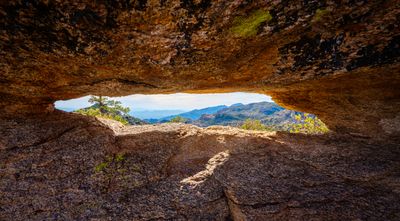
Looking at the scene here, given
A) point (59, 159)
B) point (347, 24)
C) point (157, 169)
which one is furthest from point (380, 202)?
point (59, 159)

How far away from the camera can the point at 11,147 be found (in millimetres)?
10617

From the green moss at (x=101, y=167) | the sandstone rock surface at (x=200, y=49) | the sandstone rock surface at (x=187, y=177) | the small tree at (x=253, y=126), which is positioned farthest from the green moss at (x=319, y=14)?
the small tree at (x=253, y=126)

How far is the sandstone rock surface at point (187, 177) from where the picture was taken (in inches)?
360

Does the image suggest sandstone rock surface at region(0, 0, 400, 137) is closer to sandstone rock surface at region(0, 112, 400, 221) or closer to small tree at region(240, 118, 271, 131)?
sandstone rock surface at region(0, 112, 400, 221)

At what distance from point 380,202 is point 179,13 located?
32.6ft

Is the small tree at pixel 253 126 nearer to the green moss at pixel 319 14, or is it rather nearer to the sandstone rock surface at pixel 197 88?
the sandstone rock surface at pixel 197 88

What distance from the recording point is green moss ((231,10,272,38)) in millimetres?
7189

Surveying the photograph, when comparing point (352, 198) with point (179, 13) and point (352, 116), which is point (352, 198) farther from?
point (179, 13)

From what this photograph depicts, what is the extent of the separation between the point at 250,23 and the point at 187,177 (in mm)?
6794

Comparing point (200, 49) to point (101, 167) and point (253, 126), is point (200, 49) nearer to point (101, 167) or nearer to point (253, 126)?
point (101, 167)

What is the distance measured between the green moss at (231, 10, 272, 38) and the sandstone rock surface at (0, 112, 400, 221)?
5.89 meters

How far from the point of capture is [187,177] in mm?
10492

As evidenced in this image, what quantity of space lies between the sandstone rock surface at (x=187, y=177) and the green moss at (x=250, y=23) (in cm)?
589

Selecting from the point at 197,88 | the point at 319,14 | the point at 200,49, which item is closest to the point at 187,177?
the point at 197,88
